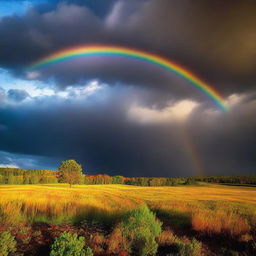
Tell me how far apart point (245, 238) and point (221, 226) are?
123 cm

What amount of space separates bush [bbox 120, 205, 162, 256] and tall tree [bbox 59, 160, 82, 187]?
65.0m

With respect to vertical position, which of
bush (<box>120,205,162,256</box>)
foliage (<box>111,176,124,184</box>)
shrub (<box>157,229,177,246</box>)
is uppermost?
bush (<box>120,205,162,256</box>)

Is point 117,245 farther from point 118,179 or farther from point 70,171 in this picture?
point 118,179

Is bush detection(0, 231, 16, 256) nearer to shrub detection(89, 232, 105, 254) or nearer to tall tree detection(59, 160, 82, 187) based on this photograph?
shrub detection(89, 232, 105, 254)

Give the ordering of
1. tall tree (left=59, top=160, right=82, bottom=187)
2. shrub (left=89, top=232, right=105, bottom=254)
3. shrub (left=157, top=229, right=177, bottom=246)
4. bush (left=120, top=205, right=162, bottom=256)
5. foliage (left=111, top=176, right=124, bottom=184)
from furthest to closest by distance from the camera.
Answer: foliage (left=111, top=176, right=124, bottom=184), tall tree (left=59, top=160, right=82, bottom=187), shrub (left=157, top=229, right=177, bottom=246), shrub (left=89, top=232, right=105, bottom=254), bush (left=120, top=205, right=162, bottom=256)

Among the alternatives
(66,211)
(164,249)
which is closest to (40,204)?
(66,211)

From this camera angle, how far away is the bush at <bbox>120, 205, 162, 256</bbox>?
638 cm

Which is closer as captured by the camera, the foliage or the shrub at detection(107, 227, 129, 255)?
the shrub at detection(107, 227, 129, 255)

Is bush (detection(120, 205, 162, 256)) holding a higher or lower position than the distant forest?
higher

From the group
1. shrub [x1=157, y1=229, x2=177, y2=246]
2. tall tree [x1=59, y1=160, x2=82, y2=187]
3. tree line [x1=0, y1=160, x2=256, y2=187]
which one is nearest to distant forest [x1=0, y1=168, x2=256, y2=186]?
tree line [x1=0, y1=160, x2=256, y2=187]

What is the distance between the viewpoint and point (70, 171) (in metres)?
71.0

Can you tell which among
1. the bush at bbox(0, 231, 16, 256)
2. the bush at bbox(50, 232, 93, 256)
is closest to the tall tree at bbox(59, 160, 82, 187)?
the bush at bbox(0, 231, 16, 256)

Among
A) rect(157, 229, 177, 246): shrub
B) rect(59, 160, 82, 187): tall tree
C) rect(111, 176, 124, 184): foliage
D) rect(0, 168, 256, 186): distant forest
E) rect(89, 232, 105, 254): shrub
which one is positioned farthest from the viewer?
rect(111, 176, 124, 184): foliage

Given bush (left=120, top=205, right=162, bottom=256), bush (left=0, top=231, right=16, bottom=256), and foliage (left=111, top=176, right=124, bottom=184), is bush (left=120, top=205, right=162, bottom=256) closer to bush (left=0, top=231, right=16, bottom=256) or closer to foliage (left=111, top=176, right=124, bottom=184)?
bush (left=0, top=231, right=16, bottom=256)
